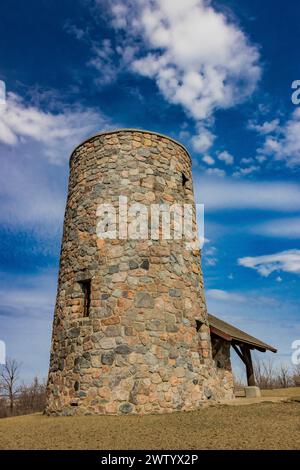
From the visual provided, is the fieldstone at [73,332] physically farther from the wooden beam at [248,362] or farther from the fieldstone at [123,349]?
the wooden beam at [248,362]

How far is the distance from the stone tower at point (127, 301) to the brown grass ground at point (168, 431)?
2.10 ft

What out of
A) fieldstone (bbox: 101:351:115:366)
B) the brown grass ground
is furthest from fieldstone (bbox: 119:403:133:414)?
fieldstone (bbox: 101:351:115:366)

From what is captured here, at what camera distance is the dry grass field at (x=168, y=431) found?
5020 mm

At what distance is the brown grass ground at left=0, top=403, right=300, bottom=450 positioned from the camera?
16.5ft

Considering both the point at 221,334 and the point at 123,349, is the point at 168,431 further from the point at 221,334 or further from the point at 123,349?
the point at 221,334

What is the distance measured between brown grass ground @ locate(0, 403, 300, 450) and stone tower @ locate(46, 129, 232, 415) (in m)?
0.64

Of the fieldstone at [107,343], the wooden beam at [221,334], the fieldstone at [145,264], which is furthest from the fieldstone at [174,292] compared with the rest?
the wooden beam at [221,334]

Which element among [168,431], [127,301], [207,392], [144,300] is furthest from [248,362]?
[168,431]

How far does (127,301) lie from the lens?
26.9 ft

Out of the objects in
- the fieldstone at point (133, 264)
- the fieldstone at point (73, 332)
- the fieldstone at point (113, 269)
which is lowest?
the fieldstone at point (73, 332)

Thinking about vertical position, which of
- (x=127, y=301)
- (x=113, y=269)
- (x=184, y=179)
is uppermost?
(x=184, y=179)
